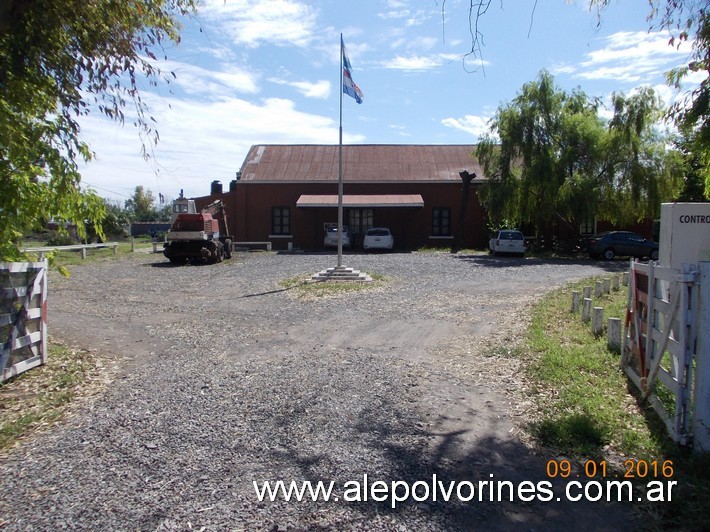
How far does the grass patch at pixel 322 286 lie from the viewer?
15742 mm

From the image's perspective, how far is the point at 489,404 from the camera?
6270mm

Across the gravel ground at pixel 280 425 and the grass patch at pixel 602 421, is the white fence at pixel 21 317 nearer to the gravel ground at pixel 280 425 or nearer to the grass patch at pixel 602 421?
the gravel ground at pixel 280 425

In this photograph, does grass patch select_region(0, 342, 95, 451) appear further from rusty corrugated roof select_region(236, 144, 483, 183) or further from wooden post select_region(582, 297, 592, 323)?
rusty corrugated roof select_region(236, 144, 483, 183)

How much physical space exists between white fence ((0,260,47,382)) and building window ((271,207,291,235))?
30223mm

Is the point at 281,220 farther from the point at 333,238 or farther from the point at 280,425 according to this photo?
the point at 280,425

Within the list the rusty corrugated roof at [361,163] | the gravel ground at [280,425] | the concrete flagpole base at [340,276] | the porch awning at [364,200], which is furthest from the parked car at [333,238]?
the gravel ground at [280,425]

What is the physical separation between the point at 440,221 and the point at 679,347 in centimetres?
3316

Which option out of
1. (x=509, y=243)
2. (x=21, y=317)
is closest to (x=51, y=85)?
(x=21, y=317)

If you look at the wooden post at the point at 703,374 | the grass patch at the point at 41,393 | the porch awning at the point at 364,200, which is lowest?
the grass patch at the point at 41,393

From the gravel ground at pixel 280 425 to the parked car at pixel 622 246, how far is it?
18.6 metres

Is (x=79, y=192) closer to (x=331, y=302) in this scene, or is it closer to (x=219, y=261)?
(x=331, y=302)

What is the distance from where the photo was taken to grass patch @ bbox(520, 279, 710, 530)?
3.95 metres

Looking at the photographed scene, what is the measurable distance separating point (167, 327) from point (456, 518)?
8501 millimetres

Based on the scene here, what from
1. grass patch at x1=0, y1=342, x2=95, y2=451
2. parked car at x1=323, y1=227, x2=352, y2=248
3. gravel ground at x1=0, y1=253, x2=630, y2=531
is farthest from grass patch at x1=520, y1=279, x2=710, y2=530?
parked car at x1=323, y1=227, x2=352, y2=248
